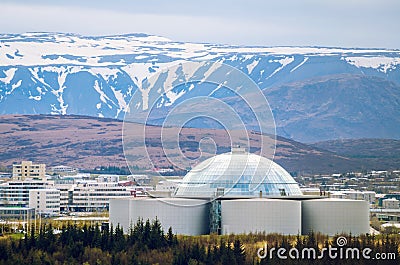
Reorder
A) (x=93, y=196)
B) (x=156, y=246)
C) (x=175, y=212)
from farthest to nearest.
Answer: (x=93, y=196) → (x=175, y=212) → (x=156, y=246)

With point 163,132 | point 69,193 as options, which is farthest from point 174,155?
point 69,193

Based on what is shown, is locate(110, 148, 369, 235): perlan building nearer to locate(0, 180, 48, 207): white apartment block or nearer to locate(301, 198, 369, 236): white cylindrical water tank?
locate(301, 198, 369, 236): white cylindrical water tank

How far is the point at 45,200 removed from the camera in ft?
567

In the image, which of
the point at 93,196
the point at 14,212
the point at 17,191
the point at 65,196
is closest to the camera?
the point at 14,212

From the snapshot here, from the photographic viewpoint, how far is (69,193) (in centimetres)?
18462

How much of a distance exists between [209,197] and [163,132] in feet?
78.2

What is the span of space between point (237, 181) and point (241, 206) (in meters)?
4.51

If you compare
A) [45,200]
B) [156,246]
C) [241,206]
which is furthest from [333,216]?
[45,200]

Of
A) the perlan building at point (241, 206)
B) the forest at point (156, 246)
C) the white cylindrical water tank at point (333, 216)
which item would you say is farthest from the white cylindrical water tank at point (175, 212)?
the white cylindrical water tank at point (333, 216)

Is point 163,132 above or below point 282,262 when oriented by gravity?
above

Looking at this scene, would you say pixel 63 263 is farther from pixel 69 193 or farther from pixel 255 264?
pixel 69 193

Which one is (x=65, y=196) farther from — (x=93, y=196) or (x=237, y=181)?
(x=237, y=181)

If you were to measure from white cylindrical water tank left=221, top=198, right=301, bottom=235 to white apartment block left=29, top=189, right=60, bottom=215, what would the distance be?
82921 millimetres

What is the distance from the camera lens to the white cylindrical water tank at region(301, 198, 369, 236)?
291 ft
